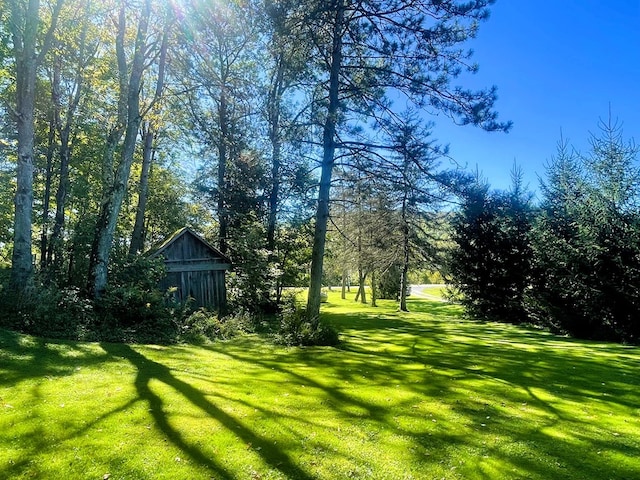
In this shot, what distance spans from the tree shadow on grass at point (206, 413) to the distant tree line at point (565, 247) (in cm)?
855

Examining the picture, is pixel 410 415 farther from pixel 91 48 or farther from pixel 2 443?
pixel 91 48

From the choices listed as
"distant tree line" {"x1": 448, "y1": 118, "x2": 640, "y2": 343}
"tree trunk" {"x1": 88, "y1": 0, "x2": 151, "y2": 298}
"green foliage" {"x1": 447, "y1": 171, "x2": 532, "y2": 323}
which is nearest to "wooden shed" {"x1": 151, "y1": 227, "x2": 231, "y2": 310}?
"tree trunk" {"x1": 88, "y1": 0, "x2": 151, "y2": 298}

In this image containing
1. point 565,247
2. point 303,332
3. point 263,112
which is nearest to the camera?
point 303,332

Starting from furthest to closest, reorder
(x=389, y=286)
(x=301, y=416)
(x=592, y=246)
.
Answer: (x=389, y=286)
(x=592, y=246)
(x=301, y=416)

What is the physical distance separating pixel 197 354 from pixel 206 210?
14.4m

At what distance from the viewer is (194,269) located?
49.6ft

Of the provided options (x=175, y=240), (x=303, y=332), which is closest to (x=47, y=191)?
(x=175, y=240)

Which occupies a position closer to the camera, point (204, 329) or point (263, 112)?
point (204, 329)

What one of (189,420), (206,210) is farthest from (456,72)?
(206,210)

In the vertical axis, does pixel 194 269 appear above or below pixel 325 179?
below

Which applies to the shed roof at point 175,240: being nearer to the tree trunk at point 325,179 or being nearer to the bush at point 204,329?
the bush at point 204,329

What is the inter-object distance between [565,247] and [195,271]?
14.4 metres

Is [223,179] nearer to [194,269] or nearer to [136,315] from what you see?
[194,269]

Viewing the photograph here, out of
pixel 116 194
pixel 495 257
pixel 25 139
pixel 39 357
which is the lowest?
pixel 39 357
